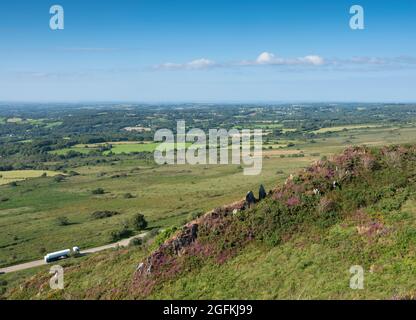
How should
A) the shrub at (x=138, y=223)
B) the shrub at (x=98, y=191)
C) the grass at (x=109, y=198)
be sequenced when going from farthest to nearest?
the shrub at (x=98, y=191), the shrub at (x=138, y=223), the grass at (x=109, y=198)

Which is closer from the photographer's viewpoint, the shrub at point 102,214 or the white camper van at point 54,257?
the white camper van at point 54,257

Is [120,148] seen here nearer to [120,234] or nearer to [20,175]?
[20,175]

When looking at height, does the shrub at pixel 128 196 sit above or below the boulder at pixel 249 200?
below

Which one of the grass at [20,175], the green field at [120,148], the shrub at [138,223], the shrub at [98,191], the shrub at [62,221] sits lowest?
the shrub at [62,221]

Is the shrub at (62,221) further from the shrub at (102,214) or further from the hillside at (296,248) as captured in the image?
the hillside at (296,248)

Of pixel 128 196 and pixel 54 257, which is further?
pixel 128 196

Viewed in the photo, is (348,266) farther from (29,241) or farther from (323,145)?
(323,145)

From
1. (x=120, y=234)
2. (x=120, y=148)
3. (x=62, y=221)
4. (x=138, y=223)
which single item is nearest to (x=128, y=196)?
(x=62, y=221)

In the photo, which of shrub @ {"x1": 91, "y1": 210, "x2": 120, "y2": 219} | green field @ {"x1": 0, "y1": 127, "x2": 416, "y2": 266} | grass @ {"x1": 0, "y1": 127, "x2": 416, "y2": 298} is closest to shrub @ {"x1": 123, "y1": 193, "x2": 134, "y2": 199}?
grass @ {"x1": 0, "y1": 127, "x2": 416, "y2": 298}

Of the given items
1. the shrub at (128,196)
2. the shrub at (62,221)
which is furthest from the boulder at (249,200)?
the shrub at (128,196)
